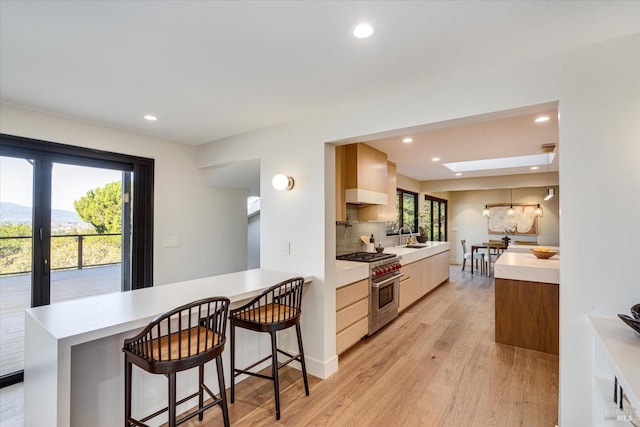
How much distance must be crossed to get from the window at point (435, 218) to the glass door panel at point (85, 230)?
6.19 metres

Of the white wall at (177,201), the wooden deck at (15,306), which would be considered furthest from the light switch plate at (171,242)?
the wooden deck at (15,306)

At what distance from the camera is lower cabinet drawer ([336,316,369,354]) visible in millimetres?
2961

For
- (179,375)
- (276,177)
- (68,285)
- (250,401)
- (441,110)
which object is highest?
(441,110)

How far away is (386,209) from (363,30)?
3.20 meters

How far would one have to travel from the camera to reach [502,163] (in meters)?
5.84

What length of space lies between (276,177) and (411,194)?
4.92 m

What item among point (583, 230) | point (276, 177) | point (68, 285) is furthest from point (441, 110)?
point (68, 285)

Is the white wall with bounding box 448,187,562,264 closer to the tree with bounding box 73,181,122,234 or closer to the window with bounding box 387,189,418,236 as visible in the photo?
the window with bounding box 387,189,418,236

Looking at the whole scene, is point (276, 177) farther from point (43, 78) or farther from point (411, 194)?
point (411, 194)

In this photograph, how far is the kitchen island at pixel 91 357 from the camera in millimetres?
1439

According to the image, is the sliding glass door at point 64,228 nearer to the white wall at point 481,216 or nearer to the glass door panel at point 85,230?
the glass door panel at point 85,230

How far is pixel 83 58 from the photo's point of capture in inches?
69.5

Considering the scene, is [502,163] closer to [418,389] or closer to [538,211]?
[538,211]

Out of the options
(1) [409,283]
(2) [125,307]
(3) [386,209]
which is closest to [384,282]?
(1) [409,283]
